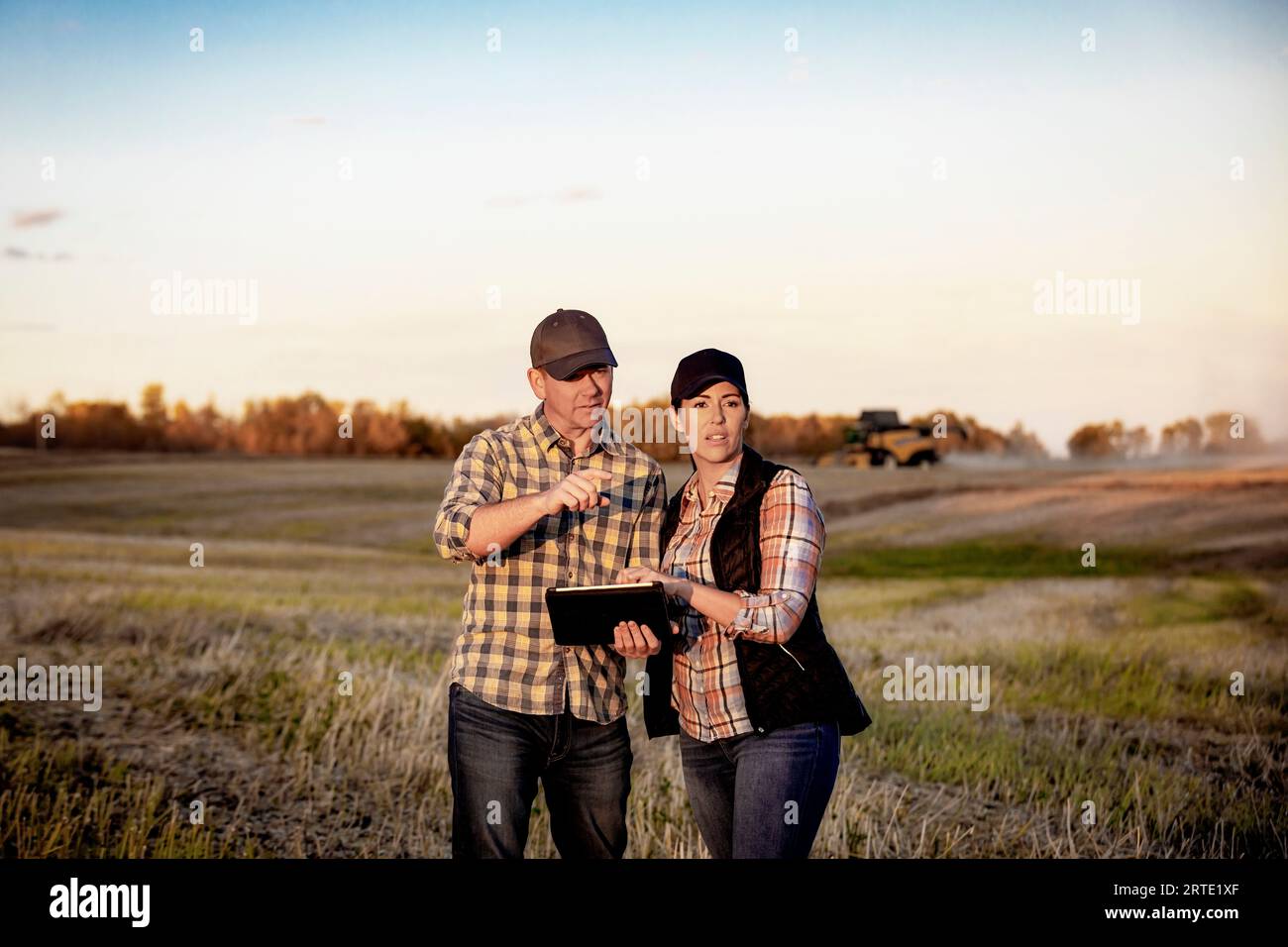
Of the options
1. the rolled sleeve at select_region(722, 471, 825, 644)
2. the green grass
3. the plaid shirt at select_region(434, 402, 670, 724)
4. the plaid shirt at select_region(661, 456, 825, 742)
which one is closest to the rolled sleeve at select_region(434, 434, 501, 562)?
the plaid shirt at select_region(434, 402, 670, 724)

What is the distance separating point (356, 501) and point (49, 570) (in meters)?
19.6

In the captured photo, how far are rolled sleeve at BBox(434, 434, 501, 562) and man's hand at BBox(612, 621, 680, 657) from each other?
58 cm

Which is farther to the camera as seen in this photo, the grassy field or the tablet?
the grassy field

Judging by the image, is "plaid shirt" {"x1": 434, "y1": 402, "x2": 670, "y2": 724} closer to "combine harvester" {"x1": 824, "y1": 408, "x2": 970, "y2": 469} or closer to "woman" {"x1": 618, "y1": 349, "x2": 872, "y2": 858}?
"woman" {"x1": 618, "y1": 349, "x2": 872, "y2": 858}

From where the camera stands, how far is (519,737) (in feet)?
14.9

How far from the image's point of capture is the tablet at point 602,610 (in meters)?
4.11

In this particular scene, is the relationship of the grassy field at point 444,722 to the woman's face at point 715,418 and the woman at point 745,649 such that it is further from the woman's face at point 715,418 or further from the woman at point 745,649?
the woman's face at point 715,418

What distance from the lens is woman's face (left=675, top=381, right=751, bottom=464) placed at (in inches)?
169

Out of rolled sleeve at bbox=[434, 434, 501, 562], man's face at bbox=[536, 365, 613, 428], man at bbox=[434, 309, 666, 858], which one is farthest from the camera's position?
man's face at bbox=[536, 365, 613, 428]

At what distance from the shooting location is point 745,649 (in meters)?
4.26

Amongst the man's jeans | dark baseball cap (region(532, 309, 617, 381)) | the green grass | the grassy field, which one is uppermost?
dark baseball cap (region(532, 309, 617, 381))
